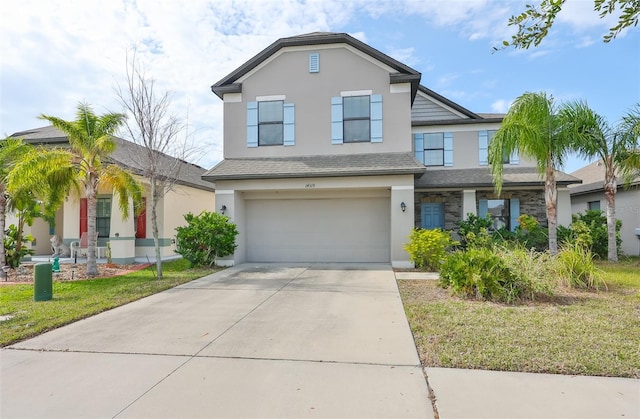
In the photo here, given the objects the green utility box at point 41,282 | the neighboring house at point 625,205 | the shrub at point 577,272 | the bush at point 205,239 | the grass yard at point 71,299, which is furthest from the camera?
the neighboring house at point 625,205

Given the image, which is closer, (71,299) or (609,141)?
(71,299)

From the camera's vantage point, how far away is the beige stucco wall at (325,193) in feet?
39.9

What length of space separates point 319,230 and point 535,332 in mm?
9463

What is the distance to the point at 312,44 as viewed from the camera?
1394 centimetres

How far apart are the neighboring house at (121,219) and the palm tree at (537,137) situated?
1017 cm

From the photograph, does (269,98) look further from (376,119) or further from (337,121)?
(376,119)

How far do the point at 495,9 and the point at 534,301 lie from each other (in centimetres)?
543

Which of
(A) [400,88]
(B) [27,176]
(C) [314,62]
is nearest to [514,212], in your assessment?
(A) [400,88]

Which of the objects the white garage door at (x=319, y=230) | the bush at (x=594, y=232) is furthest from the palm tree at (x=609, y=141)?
the white garage door at (x=319, y=230)

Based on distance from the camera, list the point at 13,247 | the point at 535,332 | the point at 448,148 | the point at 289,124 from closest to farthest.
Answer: the point at 535,332 → the point at 13,247 → the point at 289,124 → the point at 448,148

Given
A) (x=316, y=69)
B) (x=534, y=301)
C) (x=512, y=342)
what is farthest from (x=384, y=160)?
(x=512, y=342)

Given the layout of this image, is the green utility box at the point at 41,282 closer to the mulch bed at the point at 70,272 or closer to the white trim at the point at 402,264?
the mulch bed at the point at 70,272

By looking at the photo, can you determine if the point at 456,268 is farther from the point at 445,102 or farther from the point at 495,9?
the point at 445,102

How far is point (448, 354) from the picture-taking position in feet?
14.6
